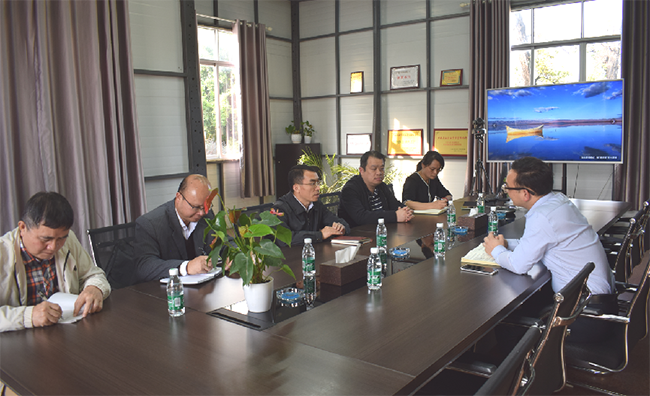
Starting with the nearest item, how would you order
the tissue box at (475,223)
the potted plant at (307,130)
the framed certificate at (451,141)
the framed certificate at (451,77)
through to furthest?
the tissue box at (475,223), the framed certificate at (451,77), the framed certificate at (451,141), the potted plant at (307,130)

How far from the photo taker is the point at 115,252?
9.23ft

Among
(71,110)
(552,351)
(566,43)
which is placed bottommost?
(552,351)

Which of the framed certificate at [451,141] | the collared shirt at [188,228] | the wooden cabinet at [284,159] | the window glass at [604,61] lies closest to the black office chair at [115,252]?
the collared shirt at [188,228]

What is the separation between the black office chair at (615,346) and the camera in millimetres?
2135

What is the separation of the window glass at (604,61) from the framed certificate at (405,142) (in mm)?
2457

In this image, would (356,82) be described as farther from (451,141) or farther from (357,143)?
(451,141)

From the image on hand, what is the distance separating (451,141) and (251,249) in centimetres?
611

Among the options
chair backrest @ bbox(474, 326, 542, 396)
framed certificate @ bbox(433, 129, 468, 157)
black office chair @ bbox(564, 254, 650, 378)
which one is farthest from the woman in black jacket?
chair backrest @ bbox(474, 326, 542, 396)

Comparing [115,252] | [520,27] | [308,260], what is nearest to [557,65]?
[520,27]

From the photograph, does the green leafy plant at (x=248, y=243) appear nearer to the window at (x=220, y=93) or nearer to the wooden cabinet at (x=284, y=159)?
the window at (x=220, y=93)

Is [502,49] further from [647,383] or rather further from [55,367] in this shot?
[55,367]

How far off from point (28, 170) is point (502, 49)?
5776 millimetres

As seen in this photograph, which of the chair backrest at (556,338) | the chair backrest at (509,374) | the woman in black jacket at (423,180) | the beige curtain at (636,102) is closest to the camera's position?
the chair backrest at (509,374)

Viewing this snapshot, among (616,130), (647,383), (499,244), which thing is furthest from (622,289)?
(616,130)
